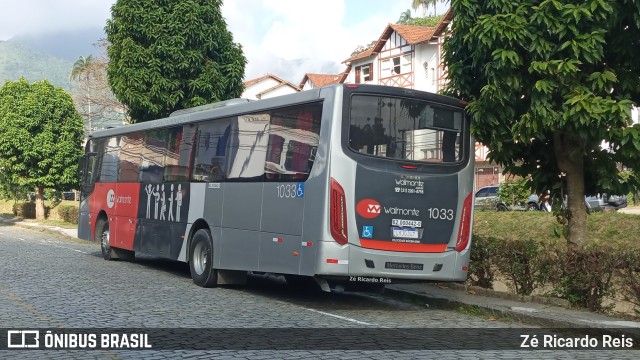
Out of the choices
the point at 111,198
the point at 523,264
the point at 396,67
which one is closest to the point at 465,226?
the point at 523,264

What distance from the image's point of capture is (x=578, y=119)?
427 inches

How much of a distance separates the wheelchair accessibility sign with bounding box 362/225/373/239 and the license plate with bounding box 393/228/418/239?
391 millimetres

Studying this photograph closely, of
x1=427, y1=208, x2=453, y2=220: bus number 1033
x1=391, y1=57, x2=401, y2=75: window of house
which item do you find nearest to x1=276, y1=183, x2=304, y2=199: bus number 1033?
x1=427, y1=208, x2=453, y2=220: bus number 1033

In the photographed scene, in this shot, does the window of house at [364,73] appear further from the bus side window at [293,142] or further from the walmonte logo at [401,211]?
the walmonte logo at [401,211]

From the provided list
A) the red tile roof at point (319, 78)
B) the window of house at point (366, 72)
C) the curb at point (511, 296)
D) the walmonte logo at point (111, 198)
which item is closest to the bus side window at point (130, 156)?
the walmonte logo at point (111, 198)

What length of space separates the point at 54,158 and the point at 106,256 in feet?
89.0

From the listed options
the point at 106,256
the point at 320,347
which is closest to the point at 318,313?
the point at 320,347

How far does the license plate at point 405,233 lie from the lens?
11.5m

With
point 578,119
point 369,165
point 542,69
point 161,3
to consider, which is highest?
point 161,3

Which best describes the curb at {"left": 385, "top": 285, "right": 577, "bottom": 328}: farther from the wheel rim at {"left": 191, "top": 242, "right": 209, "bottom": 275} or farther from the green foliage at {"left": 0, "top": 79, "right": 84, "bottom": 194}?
the green foliage at {"left": 0, "top": 79, "right": 84, "bottom": 194}

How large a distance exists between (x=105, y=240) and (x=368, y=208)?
11.1 metres

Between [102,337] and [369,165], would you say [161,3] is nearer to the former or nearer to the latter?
[369,165]

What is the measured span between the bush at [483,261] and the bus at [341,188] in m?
0.94

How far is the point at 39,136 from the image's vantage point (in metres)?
45.2
